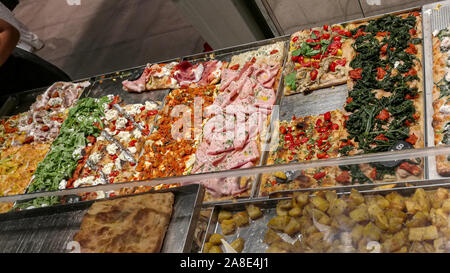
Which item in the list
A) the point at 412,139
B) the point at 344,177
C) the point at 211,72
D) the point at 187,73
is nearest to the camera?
the point at 344,177

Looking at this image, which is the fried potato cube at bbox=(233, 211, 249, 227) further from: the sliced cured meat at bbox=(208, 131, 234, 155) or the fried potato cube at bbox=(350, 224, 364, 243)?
the sliced cured meat at bbox=(208, 131, 234, 155)

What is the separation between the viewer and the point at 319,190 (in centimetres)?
163

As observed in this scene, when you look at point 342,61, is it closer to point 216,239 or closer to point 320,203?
point 320,203

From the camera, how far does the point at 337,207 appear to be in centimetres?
149

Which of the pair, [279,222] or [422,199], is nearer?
[422,199]

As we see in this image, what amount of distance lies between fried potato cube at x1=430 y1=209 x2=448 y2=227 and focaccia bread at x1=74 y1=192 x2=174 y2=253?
1.16 m

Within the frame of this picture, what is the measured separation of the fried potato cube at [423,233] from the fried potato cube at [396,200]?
0.42 ft

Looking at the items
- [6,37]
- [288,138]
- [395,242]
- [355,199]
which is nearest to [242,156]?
[288,138]

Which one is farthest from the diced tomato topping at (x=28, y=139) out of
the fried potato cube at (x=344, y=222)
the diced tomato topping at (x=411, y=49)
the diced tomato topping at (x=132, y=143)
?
the diced tomato topping at (x=411, y=49)

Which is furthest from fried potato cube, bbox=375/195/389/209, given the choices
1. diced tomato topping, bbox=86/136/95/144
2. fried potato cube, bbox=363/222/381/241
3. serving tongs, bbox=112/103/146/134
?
diced tomato topping, bbox=86/136/95/144

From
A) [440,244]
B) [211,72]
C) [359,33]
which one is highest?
[359,33]

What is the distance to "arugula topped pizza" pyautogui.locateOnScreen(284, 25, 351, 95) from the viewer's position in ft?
10.0

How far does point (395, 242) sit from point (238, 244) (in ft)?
2.18
